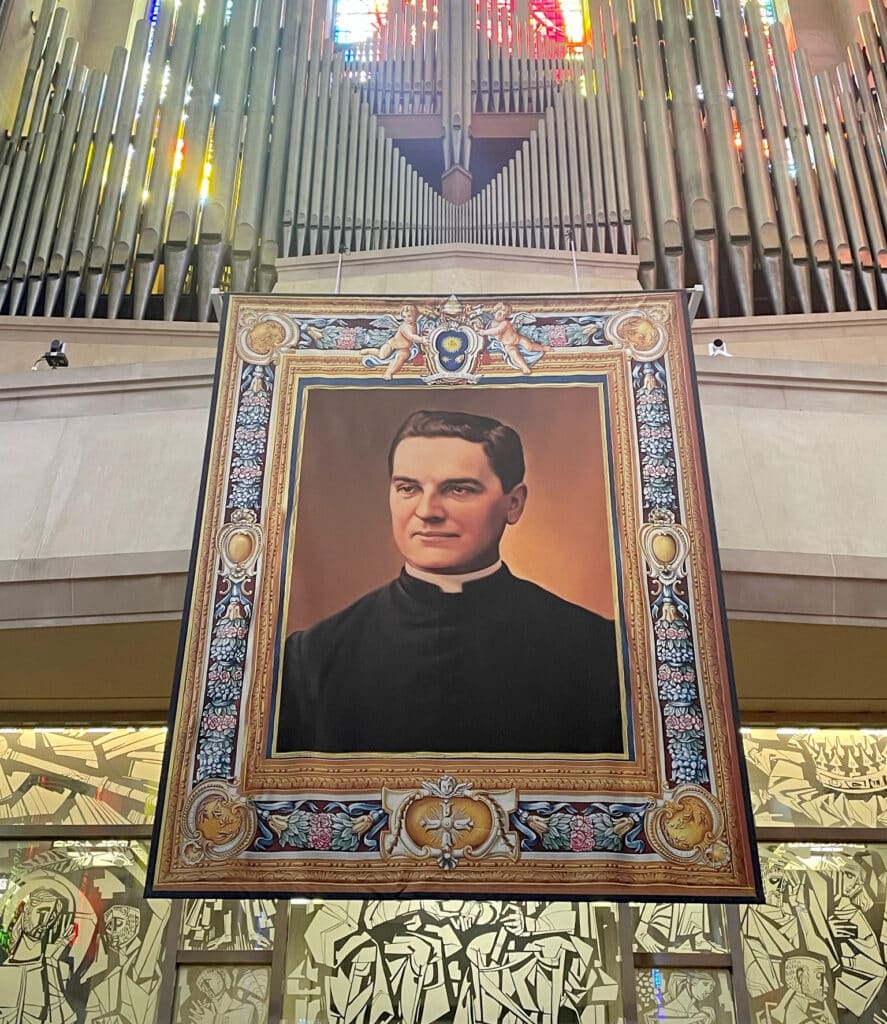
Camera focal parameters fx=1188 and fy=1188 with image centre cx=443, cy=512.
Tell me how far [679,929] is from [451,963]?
1126 mm

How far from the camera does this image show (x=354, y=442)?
203 inches

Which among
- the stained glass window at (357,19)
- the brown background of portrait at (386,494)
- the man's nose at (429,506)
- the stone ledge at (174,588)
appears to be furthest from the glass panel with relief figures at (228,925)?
the stained glass window at (357,19)

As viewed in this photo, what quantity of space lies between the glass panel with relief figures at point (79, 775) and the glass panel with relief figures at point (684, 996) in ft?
8.80

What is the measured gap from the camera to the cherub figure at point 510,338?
209 inches

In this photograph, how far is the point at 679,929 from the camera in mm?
5805

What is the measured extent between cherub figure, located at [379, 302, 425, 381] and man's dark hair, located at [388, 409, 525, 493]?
27cm

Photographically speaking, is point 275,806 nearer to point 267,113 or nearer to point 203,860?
point 203,860

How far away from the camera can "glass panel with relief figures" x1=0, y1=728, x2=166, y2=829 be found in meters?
6.36

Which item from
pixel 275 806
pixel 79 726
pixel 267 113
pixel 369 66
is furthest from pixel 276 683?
pixel 369 66

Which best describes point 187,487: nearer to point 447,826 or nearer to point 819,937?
point 447,826

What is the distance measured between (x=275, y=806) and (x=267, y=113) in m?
6.02

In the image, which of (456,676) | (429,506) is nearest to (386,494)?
(429,506)

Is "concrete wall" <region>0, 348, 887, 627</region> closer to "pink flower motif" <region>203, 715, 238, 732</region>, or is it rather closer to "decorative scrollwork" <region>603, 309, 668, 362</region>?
"decorative scrollwork" <region>603, 309, 668, 362</region>

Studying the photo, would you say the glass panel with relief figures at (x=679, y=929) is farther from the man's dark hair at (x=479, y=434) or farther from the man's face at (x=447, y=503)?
the man's dark hair at (x=479, y=434)
